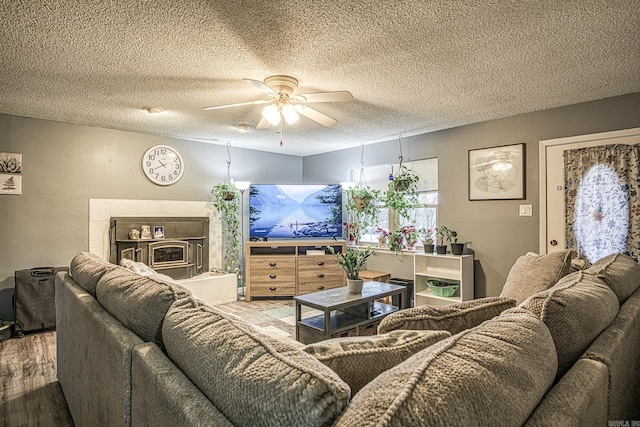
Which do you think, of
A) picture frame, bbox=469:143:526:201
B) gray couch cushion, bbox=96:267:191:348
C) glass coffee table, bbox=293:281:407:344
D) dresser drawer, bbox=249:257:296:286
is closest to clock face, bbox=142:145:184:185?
dresser drawer, bbox=249:257:296:286

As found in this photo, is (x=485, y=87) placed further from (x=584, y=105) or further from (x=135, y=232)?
(x=135, y=232)

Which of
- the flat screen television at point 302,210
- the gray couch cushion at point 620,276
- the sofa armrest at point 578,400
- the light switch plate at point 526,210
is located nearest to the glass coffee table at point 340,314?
the light switch plate at point 526,210

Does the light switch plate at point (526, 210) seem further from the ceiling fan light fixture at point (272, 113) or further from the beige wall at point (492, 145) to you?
the ceiling fan light fixture at point (272, 113)

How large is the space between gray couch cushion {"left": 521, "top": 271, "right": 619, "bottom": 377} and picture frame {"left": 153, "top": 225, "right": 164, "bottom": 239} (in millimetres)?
4371

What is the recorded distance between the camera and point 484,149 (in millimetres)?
4086

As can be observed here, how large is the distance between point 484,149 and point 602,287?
3.04 metres

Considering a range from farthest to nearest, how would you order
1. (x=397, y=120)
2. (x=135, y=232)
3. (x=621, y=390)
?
(x=135, y=232), (x=397, y=120), (x=621, y=390)

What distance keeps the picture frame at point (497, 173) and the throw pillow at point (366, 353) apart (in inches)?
135

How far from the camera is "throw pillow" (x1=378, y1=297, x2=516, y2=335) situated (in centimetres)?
114

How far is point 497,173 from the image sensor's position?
3.98 m

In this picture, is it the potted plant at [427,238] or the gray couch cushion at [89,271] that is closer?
the gray couch cushion at [89,271]

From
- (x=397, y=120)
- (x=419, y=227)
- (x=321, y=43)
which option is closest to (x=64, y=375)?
(x=321, y=43)

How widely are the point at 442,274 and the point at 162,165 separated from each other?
153 inches

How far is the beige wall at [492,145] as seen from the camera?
3.32 meters
